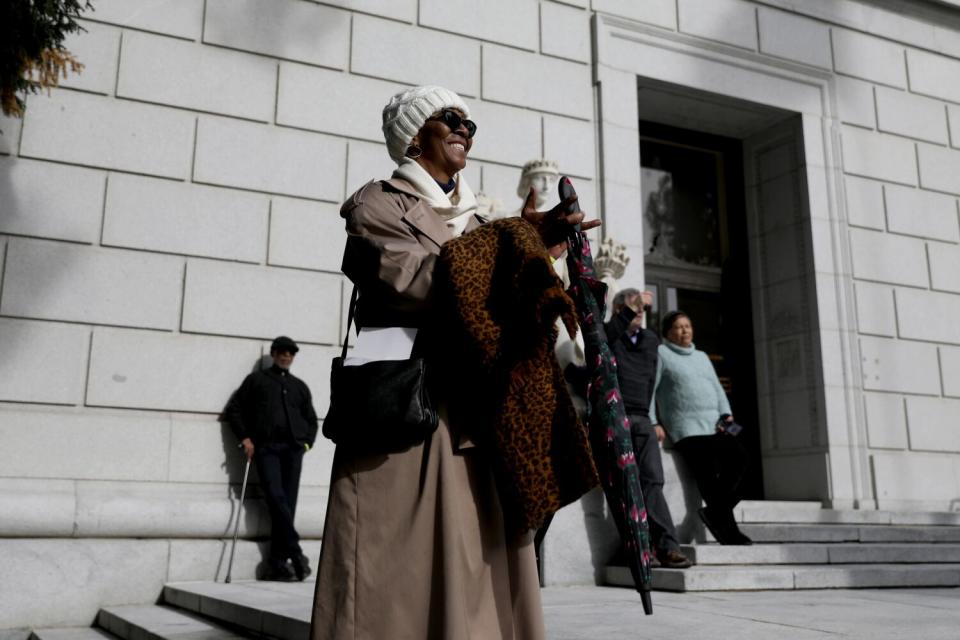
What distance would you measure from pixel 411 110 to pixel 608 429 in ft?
3.74

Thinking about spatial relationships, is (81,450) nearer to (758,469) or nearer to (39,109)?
(39,109)

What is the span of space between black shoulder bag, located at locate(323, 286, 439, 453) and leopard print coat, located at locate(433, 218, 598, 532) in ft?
0.47

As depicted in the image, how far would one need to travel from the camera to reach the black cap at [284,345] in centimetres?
745

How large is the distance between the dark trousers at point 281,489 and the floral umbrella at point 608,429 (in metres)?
4.76

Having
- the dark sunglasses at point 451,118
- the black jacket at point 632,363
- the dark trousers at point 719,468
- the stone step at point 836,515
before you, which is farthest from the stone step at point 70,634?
the stone step at point 836,515

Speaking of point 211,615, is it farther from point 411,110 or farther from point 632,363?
point 411,110

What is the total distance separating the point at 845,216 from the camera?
10.7m

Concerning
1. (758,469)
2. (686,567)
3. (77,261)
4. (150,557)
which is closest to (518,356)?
(686,567)

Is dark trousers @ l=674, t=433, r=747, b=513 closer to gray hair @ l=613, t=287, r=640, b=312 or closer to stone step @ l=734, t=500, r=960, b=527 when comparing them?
gray hair @ l=613, t=287, r=640, b=312

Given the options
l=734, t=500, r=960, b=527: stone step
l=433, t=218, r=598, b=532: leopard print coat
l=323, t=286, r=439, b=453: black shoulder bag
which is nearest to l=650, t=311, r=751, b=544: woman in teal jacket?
l=734, t=500, r=960, b=527: stone step

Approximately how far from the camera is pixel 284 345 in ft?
24.4

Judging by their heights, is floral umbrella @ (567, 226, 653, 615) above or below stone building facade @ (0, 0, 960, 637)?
below

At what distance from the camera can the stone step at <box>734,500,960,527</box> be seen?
887cm

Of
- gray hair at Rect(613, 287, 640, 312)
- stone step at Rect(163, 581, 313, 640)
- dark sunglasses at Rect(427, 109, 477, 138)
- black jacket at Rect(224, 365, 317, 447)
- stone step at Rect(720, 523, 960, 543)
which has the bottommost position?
stone step at Rect(163, 581, 313, 640)
